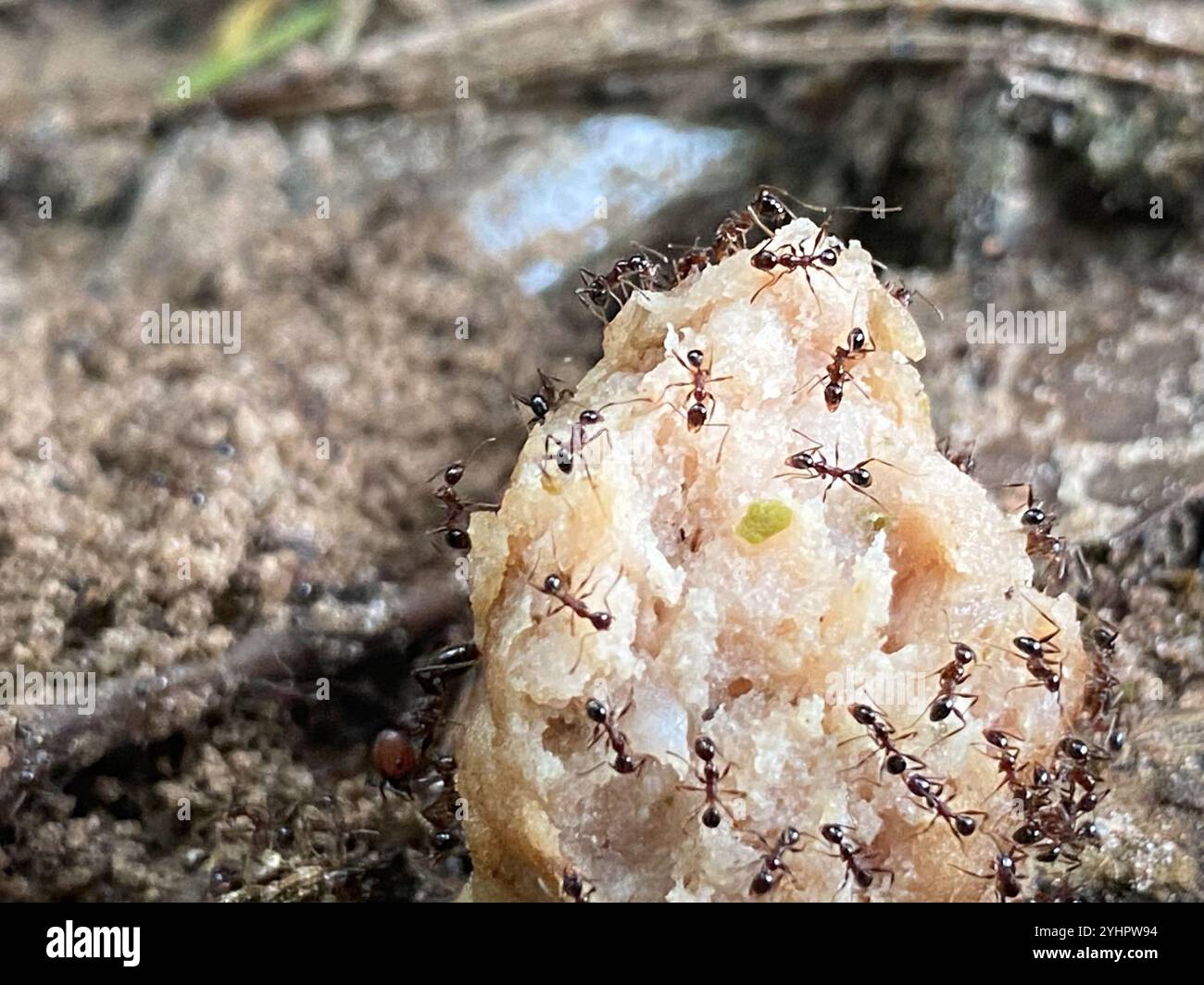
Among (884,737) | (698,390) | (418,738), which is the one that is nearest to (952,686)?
(884,737)

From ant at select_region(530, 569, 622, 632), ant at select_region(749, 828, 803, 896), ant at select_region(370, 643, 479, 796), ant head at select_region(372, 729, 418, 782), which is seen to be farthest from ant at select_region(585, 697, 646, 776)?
ant head at select_region(372, 729, 418, 782)

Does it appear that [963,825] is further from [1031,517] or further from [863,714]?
[1031,517]

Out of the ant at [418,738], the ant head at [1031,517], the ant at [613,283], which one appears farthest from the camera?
the ant at [613,283]

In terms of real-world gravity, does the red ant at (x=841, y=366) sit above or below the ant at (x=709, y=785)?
above

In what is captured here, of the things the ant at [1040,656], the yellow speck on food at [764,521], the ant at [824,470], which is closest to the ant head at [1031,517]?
the ant at [1040,656]

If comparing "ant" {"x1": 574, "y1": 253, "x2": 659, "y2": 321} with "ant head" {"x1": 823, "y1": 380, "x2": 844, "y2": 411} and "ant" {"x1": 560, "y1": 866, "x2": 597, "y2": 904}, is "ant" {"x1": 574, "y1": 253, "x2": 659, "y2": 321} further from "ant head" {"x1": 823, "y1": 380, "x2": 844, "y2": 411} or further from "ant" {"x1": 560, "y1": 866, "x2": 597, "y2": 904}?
"ant" {"x1": 560, "y1": 866, "x2": 597, "y2": 904}

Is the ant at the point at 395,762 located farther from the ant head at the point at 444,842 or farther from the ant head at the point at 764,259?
the ant head at the point at 764,259
